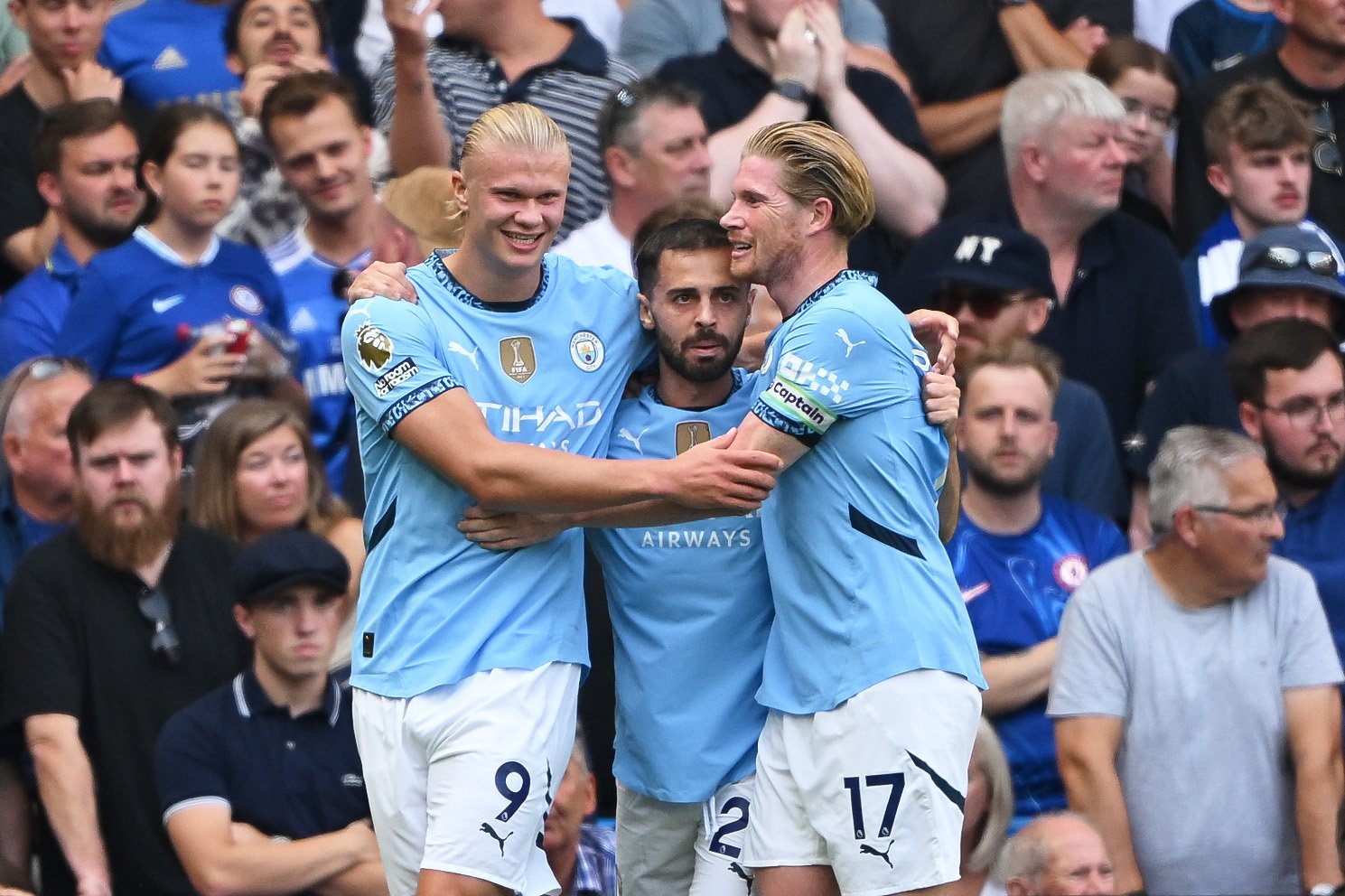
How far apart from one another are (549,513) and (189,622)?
7.94 ft

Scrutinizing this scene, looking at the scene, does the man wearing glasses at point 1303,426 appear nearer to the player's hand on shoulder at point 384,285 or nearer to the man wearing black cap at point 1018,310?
the man wearing black cap at point 1018,310

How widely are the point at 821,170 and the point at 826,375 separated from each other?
0.57 meters

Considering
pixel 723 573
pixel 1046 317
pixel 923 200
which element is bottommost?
pixel 723 573

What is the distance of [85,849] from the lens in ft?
24.5

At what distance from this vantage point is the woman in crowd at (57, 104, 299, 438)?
28.2ft

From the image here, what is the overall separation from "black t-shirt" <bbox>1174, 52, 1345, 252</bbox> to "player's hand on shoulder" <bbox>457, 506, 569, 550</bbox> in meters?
5.20

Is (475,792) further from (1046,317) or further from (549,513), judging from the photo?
(1046,317)

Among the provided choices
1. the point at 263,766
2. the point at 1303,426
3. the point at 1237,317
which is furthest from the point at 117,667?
the point at 1237,317

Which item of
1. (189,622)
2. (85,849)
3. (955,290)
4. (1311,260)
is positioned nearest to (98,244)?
(189,622)

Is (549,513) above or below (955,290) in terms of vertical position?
below

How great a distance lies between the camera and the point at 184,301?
8719 mm

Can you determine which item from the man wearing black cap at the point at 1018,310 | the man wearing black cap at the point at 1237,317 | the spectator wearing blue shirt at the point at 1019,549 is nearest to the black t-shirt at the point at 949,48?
the man wearing black cap at the point at 1018,310

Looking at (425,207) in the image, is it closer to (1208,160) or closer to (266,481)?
(266,481)

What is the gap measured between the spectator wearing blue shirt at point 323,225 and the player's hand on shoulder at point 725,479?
3.54 metres
